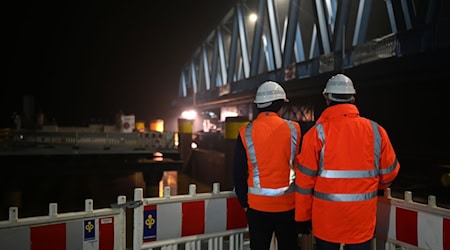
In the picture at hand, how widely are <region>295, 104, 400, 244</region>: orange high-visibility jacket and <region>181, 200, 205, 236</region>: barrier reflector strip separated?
1.20m

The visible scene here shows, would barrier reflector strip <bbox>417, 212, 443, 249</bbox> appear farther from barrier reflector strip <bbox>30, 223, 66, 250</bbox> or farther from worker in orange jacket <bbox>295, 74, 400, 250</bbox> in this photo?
barrier reflector strip <bbox>30, 223, 66, 250</bbox>

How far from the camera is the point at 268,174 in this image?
10.6 ft

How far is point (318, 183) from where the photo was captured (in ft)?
9.46

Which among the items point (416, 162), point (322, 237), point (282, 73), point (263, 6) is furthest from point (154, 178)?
point (263, 6)

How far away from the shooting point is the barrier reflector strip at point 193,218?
3.62 m

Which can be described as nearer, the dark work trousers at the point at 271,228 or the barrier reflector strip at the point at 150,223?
the dark work trousers at the point at 271,228

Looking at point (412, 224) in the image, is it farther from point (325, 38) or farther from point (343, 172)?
point (325, 38)

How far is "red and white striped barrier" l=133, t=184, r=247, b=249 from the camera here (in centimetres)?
342

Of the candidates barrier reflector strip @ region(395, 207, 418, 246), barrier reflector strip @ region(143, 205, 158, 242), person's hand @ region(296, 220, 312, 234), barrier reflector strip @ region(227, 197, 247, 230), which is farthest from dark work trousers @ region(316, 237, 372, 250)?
barrier reflector strip @ region(143, 205, 158, 242)

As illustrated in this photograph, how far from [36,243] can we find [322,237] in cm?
233

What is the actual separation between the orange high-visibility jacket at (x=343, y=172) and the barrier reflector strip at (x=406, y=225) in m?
0.55

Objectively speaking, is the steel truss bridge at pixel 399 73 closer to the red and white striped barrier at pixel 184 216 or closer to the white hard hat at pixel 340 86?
the red and white striped barrier at pixel 184 216

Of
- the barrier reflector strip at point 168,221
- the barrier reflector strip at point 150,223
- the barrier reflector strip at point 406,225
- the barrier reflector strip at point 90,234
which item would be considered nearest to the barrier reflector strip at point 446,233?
the barrier reflector strip at point 406,225

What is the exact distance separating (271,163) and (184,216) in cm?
109
